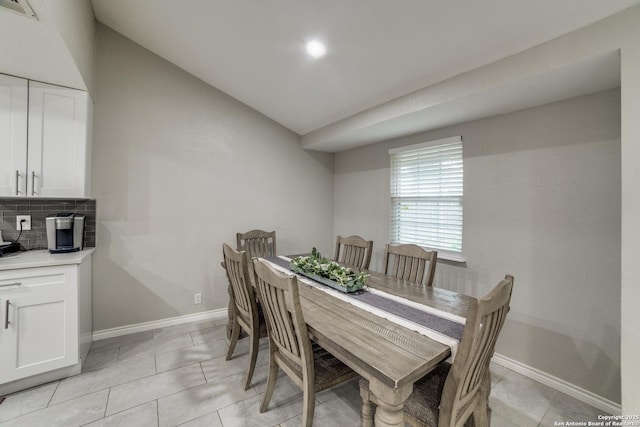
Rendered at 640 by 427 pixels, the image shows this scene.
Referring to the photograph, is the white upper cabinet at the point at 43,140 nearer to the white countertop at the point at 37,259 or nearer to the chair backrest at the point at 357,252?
the white countertop at the point at 37,259

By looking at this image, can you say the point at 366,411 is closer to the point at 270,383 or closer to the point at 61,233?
the point at 270,383

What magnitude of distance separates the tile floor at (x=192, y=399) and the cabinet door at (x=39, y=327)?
0.20 metres

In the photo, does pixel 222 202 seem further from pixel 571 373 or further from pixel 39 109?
pixel 571 373

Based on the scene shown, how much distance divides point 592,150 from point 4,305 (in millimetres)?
4354

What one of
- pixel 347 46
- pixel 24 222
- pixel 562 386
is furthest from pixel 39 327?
pixel 562 386

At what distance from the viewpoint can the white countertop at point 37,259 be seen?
77.5 inches

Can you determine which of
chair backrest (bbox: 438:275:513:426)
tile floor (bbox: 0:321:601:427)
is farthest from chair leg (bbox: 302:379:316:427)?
chair backrest (bbox: 438:275:513:426)

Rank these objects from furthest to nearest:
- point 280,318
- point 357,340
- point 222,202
→ 1. point 222,202
2. point 280,318
3. point 357,340

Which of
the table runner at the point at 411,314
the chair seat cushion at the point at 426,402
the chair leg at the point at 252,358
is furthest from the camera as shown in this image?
the chair leg at the point at 252,358

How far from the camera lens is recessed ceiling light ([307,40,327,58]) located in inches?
88.7

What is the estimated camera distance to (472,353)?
111 cm

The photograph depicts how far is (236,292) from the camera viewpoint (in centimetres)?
231

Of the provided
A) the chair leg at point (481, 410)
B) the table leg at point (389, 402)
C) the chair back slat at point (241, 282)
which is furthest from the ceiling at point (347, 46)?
the table leg at point (389, 402)

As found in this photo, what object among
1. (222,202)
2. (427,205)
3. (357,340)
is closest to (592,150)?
(427,205)
